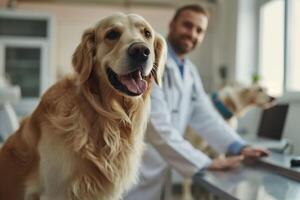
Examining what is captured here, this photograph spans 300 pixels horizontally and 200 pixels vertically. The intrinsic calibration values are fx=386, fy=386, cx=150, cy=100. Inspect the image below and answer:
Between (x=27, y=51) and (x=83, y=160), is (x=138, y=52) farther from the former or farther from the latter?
(x=27, y=51)

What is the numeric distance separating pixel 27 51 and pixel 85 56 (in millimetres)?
3567

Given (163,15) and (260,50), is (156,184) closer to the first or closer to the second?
(260,50)

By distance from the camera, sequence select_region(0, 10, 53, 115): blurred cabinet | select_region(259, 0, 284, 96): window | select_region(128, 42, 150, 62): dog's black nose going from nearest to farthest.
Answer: select_region(128, 42, 150, 62): dog's black nose, select_region(259, 0, 284, 96): window, select_region(0, 10, 53, 115): blurred cabinet

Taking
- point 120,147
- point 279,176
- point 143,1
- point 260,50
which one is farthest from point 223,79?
point 120,147

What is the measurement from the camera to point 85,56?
116cm

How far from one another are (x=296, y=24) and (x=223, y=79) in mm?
1030

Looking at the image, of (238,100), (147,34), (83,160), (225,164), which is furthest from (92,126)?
(238,100)

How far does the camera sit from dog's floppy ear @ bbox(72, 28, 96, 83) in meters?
1.14

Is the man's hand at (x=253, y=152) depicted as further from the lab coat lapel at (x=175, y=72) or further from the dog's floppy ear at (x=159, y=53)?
the dog's floppy ear at (x=159, y=53)

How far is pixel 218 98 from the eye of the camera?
265 cm

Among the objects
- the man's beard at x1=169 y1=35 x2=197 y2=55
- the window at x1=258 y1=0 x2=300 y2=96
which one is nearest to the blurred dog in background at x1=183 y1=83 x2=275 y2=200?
the window at x1=258 y1=0 x2=300 y2=96

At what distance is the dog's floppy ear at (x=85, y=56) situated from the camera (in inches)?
44.7

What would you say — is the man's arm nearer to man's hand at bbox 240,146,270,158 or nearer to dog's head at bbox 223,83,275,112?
man's hand at bbox 240,146,270,158

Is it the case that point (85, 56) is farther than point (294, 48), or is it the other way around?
point (294, 48)
